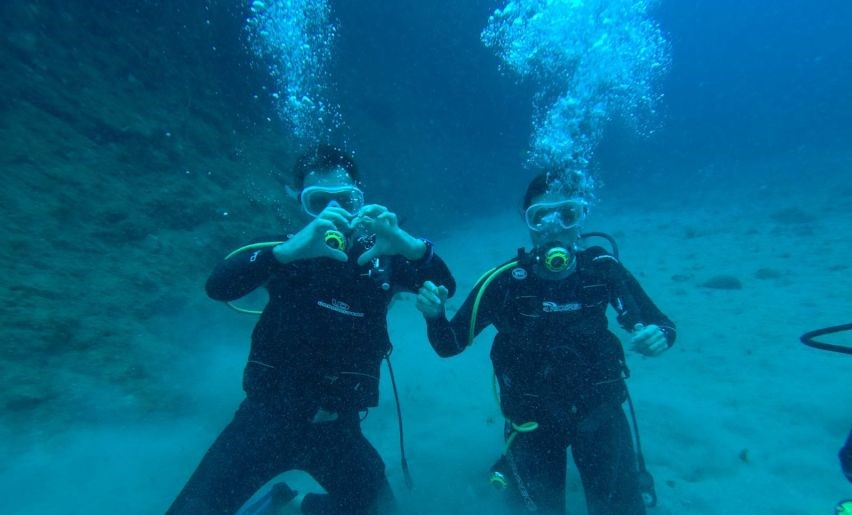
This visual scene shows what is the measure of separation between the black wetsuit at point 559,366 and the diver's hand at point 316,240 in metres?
0.95

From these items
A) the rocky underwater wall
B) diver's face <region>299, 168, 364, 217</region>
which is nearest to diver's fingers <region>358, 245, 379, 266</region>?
diver's face <region>299, 168, 364, 217</region>

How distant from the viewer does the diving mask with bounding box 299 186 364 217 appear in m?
3.10

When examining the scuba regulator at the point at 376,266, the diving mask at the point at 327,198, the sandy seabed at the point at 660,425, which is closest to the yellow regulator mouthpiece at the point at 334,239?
the scuba regulator at the point at 376,266

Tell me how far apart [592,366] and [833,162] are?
32.4m

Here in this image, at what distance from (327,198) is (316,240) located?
64cm

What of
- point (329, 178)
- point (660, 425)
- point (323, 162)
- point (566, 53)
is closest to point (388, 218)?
point (329, 178)

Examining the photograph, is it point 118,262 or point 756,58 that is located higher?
point 756,58

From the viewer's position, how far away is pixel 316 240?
8.70 feet

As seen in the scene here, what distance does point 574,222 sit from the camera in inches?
134

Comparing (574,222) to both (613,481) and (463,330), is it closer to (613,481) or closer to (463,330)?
(463,330)

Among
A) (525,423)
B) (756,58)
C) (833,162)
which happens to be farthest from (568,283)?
(756,58)

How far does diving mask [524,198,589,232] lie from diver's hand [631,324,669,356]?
3.49ft

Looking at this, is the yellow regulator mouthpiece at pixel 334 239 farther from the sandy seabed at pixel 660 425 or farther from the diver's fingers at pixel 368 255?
the sandy seabed at pixel 660 425

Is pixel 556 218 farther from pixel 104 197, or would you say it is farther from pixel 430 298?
pixel 104 197
